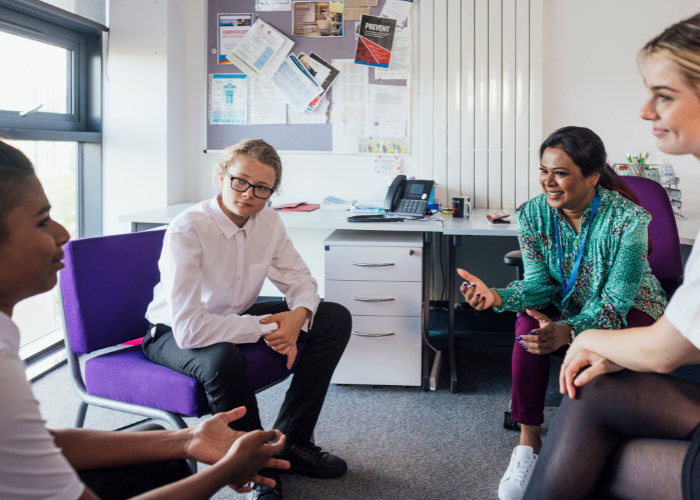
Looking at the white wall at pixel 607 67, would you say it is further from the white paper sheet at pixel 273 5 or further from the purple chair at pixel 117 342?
the purple chair at pixel 117 342

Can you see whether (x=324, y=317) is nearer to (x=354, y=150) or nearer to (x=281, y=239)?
(x=281, y=239)

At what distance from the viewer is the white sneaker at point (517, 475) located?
1.68m

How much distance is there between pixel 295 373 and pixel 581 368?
36.5 inches

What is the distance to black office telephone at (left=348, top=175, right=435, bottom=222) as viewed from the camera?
2701 millimetres

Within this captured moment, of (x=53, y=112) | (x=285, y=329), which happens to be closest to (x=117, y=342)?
(x=285, y=329)

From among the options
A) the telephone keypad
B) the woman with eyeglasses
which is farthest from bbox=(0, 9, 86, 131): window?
the telephone keypad

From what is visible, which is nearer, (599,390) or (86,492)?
(86,492)

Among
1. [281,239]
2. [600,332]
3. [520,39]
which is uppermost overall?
[520,39]

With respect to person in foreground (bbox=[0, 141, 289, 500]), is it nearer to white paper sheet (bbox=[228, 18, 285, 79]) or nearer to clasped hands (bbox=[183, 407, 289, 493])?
clasped hands (bbox=[183, 407, 289, 493])

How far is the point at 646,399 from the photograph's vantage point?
106cm

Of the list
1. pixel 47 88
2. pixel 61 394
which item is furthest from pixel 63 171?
pixel 61 394

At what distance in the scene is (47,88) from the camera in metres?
2.86

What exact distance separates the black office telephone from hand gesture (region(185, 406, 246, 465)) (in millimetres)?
1632

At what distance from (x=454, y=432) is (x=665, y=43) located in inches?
61.5
